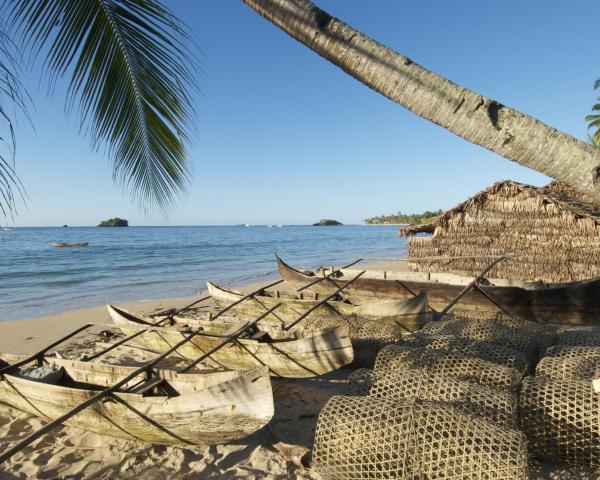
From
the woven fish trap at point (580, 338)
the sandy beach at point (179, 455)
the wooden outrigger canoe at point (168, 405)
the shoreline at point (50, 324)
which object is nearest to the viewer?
the wooden outrigger canoe at point (168, 405)

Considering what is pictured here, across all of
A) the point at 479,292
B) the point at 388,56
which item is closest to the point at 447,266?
the point at 479,292

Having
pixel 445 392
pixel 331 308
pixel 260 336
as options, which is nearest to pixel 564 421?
pixel 445 392

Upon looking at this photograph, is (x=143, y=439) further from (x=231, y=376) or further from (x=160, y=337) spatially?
(x=160, y=337)

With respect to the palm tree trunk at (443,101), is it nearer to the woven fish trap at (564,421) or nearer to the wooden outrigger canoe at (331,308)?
the woven fish trap at (564,421)

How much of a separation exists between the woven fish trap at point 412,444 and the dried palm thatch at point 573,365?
1538mm

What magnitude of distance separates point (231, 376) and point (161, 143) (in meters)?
2.34

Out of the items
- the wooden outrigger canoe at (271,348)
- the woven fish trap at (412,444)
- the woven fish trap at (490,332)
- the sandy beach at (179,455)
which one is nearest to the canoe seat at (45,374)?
the sandy beach at (179,455)

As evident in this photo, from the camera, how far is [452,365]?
13.1 feet

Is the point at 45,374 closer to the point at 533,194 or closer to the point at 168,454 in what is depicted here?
the point at 168,454

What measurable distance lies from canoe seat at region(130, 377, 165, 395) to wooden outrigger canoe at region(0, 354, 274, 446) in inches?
1.2

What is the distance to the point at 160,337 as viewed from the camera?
5.98 metres

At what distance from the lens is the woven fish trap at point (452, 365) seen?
3752mm

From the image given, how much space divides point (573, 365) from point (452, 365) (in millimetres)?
1088

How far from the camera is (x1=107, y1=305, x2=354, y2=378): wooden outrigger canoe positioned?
14.5 ft
